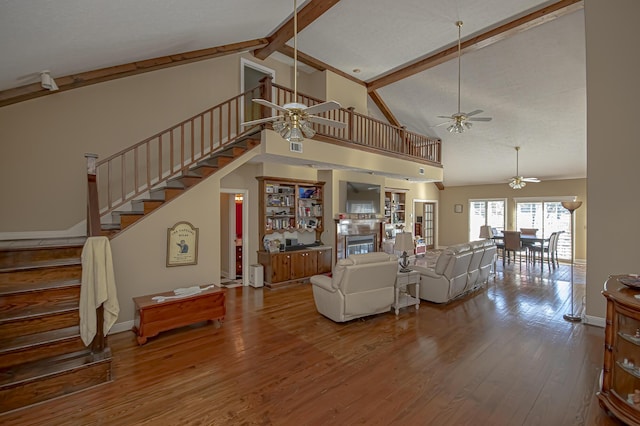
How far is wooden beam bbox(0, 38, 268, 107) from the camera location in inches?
145

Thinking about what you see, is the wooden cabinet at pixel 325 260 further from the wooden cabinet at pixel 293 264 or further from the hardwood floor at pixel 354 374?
the hardwood floor at pixel 354 374

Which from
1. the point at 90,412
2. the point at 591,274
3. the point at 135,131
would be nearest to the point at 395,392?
the point at 90,412

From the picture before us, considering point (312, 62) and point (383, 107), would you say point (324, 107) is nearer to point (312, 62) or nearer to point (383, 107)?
point (312, 62)

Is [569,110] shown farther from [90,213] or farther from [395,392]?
[90,213]

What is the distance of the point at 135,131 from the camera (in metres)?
4.89

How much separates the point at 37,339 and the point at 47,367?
326 millimetres

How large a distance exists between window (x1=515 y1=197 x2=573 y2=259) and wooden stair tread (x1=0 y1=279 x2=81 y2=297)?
469 inches

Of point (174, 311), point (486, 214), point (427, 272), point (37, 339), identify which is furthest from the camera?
point (486, 214)

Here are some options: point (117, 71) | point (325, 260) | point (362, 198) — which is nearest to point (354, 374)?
point (325, 260)

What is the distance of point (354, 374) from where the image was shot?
2918 mm

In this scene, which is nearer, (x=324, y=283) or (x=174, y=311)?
(x=174, y=311)

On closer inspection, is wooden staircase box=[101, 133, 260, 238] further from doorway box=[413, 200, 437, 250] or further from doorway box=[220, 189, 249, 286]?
doorway box=[413, 200, 437, 250]

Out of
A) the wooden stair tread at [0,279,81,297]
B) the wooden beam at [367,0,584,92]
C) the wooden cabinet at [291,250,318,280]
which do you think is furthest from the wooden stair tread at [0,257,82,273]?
the wooden beam at [367,0,584,92]

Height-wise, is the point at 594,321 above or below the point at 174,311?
below
